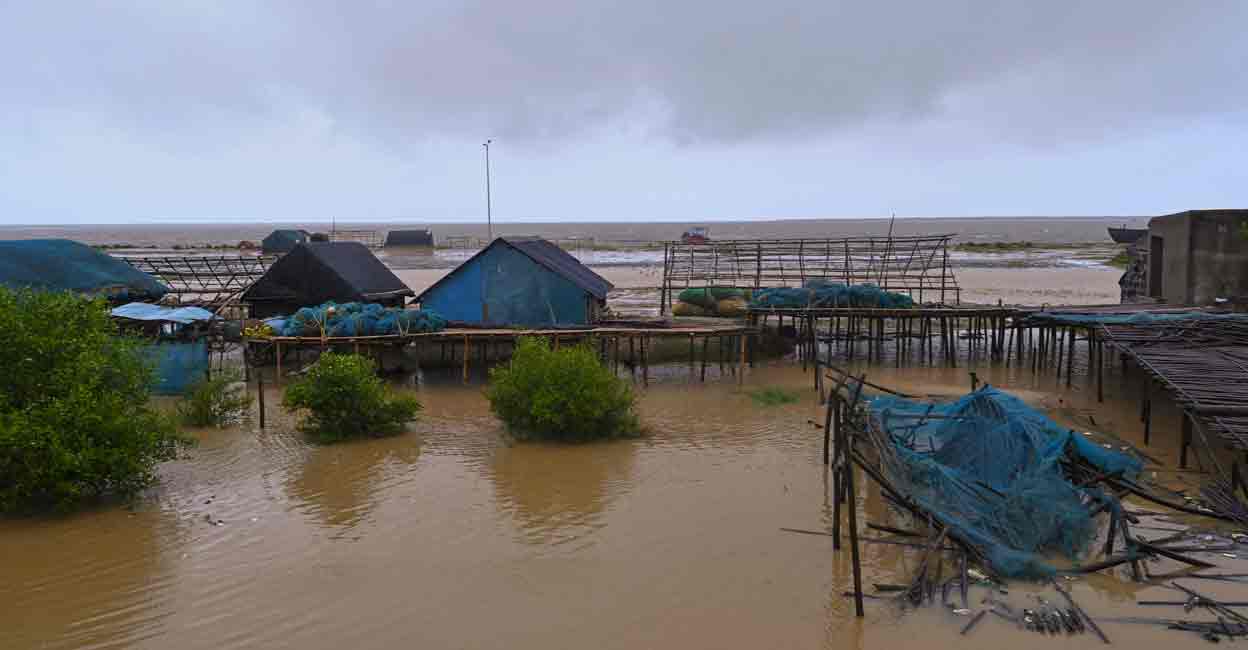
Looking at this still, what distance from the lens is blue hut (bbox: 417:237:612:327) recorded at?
1942cm

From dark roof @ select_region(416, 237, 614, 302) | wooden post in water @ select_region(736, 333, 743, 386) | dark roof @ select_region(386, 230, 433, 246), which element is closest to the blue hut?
dark roof @ select_region(416, 237, 614, 302)

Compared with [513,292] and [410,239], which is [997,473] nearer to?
[513,292]

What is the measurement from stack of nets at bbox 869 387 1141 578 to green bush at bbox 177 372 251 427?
9.77 metres

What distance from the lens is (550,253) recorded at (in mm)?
21266

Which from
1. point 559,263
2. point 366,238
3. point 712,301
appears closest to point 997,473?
point 559,263

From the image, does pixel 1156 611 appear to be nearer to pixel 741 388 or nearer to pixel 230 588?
pixel 230 588

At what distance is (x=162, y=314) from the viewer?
17.5 meters

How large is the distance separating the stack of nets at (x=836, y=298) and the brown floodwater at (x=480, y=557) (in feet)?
22.6

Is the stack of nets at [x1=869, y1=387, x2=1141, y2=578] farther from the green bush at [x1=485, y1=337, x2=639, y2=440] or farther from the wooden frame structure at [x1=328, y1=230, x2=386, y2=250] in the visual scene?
the wooden frame structure at [x1=328, y1=230, x2=386, y2=250]

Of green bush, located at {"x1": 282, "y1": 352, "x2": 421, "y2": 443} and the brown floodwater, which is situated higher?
green bush, located at {"x1": 282, "y1": 352, "x2": 421, "y2": 443}

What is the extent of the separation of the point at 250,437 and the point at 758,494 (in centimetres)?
760

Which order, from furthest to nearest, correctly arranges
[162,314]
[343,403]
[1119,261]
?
[1119,261]
[162,314]
[343,403]

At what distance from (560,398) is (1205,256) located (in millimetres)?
13697

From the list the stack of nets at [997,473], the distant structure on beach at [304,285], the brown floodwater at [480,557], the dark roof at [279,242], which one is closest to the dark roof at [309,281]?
the distant structure on beach at [304,285]
